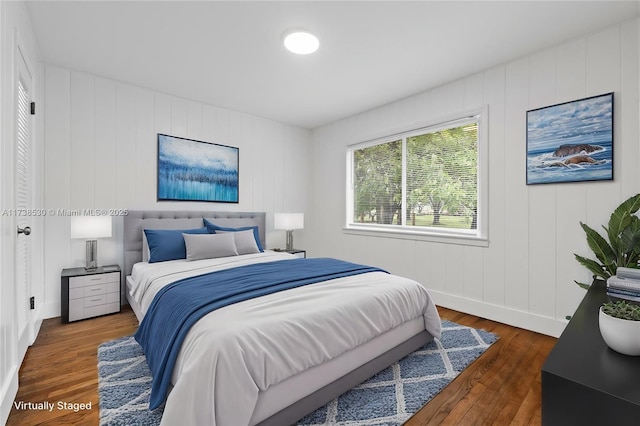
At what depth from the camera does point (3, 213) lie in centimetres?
164

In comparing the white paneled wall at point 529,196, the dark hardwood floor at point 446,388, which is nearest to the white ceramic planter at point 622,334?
the dark hardwood floor at point 446,388

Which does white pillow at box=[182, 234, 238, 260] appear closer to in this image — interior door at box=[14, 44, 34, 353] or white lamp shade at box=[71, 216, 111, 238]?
white lamp shade at box=[71, 216, 111, 238]

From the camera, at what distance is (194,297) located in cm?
186

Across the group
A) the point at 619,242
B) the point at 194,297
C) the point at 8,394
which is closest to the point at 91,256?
the point at 8,394

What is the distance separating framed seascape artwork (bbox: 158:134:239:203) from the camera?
3809 millimetres

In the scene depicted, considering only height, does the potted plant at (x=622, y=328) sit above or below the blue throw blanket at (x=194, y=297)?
above

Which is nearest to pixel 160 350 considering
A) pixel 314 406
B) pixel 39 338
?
pixel 314 406

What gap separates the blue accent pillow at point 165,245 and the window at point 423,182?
244 centimetres

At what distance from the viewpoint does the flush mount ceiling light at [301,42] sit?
8.26ft

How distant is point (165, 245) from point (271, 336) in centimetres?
230

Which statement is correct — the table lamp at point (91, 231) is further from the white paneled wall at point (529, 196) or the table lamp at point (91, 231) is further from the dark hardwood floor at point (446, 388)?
the white paneled wall at point (529, 196)

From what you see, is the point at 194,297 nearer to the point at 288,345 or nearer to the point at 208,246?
the point at 288,345

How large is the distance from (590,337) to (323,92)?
11.2 feet

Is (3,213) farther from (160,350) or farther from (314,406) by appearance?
(314,406)
